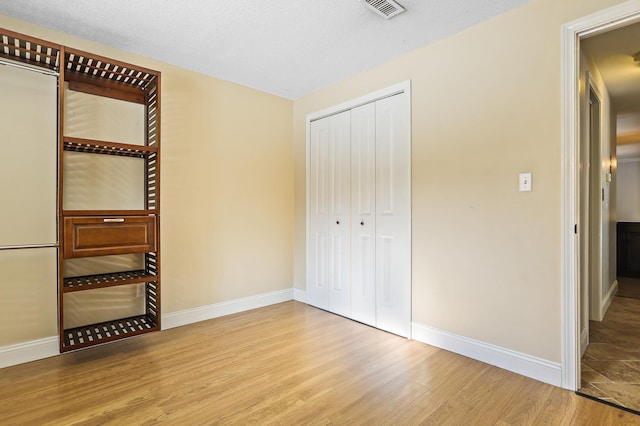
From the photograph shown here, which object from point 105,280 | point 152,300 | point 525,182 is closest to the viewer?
point 525,182

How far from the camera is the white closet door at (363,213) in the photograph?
319 centimetres

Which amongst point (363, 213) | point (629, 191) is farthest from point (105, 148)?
point (629, 191)

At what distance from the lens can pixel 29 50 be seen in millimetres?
2232

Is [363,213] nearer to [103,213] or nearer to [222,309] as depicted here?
[222,309]

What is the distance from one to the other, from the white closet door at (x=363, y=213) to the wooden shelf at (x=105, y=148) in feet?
5.93

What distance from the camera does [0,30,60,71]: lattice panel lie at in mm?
2074

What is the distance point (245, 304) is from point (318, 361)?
4.81ft

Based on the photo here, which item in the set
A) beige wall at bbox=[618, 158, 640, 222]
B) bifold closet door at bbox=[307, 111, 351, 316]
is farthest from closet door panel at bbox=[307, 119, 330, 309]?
beige wall at bbox=[618, 158, 640, 222]

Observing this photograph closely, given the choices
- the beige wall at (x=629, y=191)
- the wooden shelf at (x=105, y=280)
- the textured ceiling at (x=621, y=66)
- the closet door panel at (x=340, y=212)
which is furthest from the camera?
the beige wall at (x=629, y=191)

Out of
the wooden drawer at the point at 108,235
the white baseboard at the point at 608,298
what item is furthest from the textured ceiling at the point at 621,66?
the wooden drawer at the point at 108,235

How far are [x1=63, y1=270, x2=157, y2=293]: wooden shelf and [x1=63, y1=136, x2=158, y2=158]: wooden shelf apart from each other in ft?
3.21

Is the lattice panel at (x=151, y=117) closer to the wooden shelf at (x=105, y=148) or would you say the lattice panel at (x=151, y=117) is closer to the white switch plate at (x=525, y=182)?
the wooden shelf at (x=105, y=148)

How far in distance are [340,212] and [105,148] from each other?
2.15 metres

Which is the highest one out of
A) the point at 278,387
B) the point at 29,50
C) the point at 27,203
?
the point at 29,50
